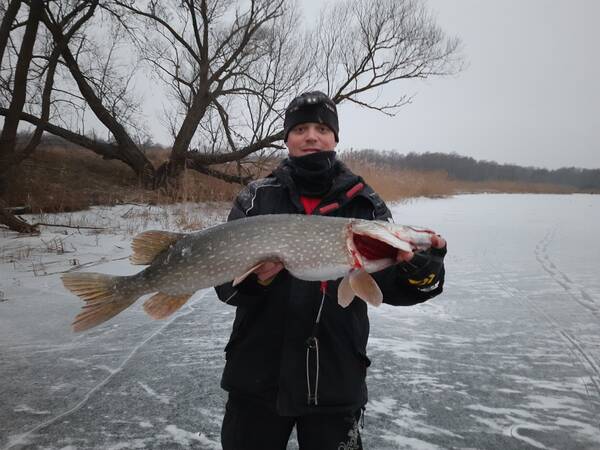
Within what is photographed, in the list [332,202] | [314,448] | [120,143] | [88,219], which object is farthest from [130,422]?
[120,143]

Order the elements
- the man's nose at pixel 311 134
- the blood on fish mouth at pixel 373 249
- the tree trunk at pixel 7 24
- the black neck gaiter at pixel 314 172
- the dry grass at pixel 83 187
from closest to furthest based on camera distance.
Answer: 1. the blood on fish mouth at pixel 373 249
2. the black neck gaiter at pixel 314 172
3. the man's nose at pixel 311 134
4. the tree trunk at pixel 7 24
5. the dry grass at pixel 83 187

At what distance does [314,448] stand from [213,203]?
8.95m

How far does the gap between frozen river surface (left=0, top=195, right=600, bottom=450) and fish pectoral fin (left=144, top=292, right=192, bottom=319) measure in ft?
2.42

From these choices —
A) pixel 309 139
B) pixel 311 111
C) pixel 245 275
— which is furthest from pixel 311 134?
pixel 245 275

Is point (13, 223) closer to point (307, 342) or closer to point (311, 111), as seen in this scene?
point (311, 111)

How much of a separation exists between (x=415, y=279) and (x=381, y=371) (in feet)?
4.35

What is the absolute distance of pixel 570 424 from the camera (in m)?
1.96

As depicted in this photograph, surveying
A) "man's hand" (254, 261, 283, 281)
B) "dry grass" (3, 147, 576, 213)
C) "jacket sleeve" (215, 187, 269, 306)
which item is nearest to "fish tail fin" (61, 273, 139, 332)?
"jacket sleeve" (215, 187, 269, 306)

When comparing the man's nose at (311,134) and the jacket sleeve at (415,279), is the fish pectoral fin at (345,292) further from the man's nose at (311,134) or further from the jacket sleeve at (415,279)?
the man's nose at (311,134)

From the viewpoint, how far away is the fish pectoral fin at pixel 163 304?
1590 mm

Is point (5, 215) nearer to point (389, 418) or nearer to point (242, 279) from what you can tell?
point (242, 279)

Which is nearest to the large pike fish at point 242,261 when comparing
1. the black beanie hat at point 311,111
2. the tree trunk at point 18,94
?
the black beanie hat at point 311,111

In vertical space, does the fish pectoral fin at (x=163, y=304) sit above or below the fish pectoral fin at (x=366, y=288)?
below

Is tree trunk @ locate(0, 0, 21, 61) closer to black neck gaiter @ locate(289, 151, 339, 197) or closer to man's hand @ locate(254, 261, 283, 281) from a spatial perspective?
black neck gaiter @ locate(289, 151, 339, 197)
